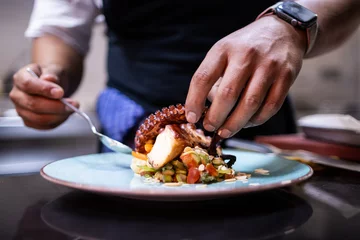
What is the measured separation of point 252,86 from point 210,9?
0.71 m

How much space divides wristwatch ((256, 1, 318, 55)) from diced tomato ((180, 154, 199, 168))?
1.17 feet

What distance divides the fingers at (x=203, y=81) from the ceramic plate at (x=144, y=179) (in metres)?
0.15

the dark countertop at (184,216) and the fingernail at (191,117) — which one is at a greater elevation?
the fingernail at (191,117)

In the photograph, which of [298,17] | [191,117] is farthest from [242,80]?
[298,17]

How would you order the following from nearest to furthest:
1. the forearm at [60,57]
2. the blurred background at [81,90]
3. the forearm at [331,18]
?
the forearm at [331,18] < the forearm at [60,57] < the blurred background at [81,90]

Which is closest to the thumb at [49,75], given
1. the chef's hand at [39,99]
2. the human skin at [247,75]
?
the chef's hand at [39,99]

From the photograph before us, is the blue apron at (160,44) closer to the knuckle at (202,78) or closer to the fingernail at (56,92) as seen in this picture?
the fingernail at (56,92)

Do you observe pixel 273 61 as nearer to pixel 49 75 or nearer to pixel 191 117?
pixel 191 117

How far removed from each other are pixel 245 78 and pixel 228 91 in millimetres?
47

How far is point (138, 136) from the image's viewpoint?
3.06 feet

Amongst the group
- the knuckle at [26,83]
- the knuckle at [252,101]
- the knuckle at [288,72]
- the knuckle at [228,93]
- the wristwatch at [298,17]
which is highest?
the wristwatch at [298,17]

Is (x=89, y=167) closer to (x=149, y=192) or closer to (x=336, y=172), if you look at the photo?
(x=149, y=192)

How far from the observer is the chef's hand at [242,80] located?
0.78 meters

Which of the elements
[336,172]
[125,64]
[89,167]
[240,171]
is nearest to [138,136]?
[89,167]
